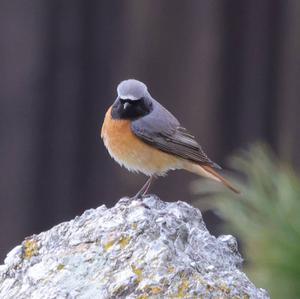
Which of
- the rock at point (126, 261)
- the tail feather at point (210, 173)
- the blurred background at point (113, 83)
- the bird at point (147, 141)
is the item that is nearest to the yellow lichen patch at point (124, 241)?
the rock at point (126, 261)

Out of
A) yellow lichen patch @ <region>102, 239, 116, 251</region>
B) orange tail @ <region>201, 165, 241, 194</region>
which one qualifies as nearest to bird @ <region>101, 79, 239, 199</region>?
orange tail @ <region>201, 165, 241, 194</region>

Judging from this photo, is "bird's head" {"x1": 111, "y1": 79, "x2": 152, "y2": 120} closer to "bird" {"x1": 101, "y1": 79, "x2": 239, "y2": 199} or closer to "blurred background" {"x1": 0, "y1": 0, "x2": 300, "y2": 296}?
"bird" {"x1": 101, "y1": 79, "x2": 239, "y2": 199}

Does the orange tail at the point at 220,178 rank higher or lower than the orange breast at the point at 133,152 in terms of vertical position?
lower

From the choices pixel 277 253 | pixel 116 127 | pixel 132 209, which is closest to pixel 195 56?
pixel 116 127

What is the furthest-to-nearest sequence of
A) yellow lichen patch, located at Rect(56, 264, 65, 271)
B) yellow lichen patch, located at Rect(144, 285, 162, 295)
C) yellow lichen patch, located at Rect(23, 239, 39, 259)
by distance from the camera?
yellow lichen patch, located at Rect(23, 239, 39, 259)
yellow lichen patch, located at Rect(56, 264, 65, 271)
yellow lichen patch, located at Rect(144, 285, 162, 295)

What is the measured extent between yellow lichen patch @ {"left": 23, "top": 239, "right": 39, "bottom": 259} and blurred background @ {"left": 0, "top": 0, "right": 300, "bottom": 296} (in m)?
3.27

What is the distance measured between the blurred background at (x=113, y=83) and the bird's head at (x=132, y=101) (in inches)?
69.9

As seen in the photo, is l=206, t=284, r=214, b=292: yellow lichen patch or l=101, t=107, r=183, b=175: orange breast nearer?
l=206, t=284, r=214, b=292: yellow lichen patch

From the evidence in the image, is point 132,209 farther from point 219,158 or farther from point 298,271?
point 219,158

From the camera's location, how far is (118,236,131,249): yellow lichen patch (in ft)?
9.13

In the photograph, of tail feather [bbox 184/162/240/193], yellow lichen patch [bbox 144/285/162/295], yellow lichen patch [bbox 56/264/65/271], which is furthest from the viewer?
tail feather [bbox 184/162/240/193]

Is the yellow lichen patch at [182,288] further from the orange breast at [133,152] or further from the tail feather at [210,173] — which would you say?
the tail feather at [210,173]

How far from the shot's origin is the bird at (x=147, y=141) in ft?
14.5

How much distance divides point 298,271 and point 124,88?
106cm
